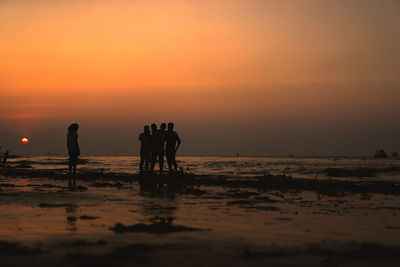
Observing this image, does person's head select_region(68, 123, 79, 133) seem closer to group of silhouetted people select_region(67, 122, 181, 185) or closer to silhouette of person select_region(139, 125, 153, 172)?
group of silhouetted people select_region(67, 122, 181, 185)

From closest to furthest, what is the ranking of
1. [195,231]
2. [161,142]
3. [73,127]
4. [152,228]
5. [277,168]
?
[195,231]
[152,228]
[73,127]
[161,142]
[277,168]

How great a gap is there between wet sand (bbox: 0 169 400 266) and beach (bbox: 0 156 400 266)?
0.01 meters

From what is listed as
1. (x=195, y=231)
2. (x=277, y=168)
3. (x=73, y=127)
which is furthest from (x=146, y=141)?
(x=277, y=168)

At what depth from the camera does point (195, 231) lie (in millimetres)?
7602

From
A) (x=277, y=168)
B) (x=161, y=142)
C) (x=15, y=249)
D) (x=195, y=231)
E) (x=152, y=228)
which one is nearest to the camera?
(x=15, y=249)

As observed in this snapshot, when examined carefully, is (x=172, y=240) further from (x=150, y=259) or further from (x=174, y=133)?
(x=174, y=133)

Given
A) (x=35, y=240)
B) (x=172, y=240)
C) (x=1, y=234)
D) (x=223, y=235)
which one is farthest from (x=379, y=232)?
(x=1, y=234)

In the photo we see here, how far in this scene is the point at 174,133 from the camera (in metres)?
22.3

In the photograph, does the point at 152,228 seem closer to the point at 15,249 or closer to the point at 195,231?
the point at 195,231

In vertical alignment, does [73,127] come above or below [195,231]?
above

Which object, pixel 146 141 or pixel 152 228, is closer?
pixel 152 228

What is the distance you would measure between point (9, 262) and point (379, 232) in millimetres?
5680

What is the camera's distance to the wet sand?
224 inches

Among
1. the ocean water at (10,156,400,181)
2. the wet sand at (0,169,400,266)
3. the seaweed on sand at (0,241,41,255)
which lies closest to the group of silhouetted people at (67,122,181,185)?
the ocean water at (10,156,400,181)
